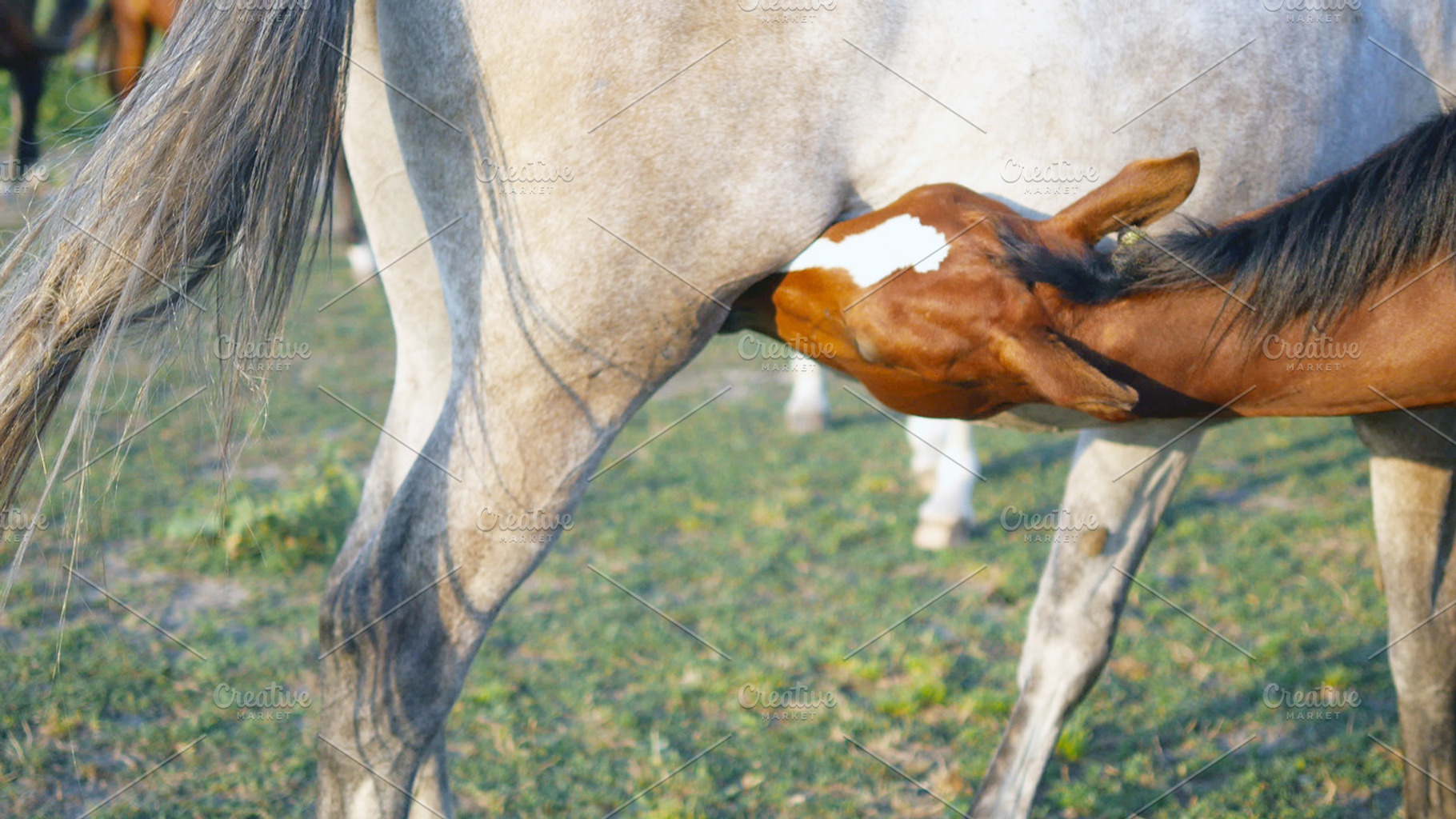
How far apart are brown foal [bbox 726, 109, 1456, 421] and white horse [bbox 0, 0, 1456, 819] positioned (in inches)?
7.4

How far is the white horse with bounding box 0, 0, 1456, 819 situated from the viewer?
1773 mm

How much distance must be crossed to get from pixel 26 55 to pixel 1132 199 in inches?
395

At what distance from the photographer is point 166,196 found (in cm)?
176

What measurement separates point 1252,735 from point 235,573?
367 cm

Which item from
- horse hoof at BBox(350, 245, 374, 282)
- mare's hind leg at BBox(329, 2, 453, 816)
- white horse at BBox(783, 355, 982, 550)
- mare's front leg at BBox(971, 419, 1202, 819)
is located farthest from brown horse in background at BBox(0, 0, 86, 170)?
mare's front leg at BBox(971, 419, 1202, 819)

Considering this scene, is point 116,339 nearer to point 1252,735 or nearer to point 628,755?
point 628,755

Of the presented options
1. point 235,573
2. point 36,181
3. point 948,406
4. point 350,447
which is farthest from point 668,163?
point 350,447

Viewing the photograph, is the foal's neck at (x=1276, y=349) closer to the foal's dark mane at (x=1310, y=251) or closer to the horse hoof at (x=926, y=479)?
the foal's dark mane at (x=1310, y=251)

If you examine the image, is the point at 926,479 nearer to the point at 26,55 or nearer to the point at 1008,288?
the point at 1008,288

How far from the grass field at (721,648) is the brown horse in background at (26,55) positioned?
509 cm

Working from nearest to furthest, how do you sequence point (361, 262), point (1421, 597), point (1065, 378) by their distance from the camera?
1. point (1065, 378)
2. point (1421, 597)
3. point (361, 262)

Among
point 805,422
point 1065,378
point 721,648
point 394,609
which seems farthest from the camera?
point 805,422

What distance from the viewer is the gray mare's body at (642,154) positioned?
1.78 m

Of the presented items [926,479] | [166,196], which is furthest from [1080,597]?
[926,479]
